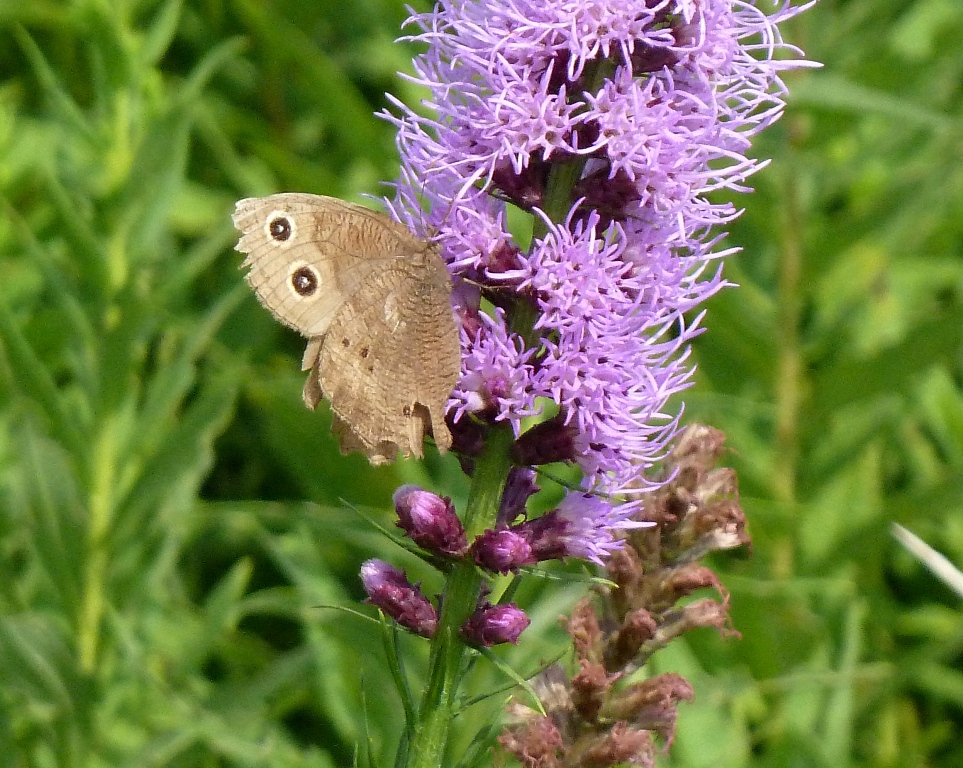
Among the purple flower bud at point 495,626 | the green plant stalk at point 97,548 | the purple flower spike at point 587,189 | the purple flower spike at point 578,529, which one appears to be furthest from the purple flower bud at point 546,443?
the green plant stalk at point 97,548

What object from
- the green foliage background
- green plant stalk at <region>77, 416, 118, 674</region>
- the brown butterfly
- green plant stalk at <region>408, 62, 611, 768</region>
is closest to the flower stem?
green plant stalk at <region>408, 62, 611, 768</region>

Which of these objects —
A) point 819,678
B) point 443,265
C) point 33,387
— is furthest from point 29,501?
point 819,678

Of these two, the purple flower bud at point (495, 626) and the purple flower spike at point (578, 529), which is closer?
the purple flower bud at point (495, 626)

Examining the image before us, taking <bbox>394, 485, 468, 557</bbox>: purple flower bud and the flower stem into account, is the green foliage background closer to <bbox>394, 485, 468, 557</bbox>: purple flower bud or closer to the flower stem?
the flower stem

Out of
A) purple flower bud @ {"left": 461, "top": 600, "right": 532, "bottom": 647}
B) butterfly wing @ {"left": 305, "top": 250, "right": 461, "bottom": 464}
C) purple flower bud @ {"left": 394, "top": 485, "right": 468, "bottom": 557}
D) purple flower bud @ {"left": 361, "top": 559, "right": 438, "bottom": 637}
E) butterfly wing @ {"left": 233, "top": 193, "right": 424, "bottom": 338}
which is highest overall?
butterfly wing @ {"left": 233, "top": 193, "right": 424, "bottom": 338}

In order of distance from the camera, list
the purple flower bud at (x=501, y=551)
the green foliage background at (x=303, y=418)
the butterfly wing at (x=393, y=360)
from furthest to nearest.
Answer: the green foliage background at (x=303, y=418) < the butterfly wing at (x=393, y=360) < the purple flower bud at (x=501, y=551)

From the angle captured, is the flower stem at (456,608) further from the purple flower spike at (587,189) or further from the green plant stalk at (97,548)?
the green plant stalk at (97,548)
